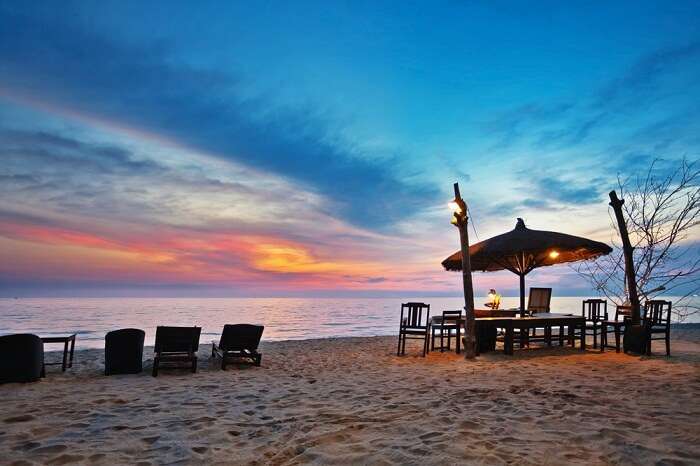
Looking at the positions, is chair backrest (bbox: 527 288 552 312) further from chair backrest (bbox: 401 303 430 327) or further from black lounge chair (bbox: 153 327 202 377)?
black lounge chair (bbox: 153 327 202 377)

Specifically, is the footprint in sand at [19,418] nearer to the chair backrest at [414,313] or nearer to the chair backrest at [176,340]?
the chair backrest at [176,340]

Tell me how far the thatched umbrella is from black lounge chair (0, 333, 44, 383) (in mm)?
8266

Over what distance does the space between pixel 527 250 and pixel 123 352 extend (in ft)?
26.6

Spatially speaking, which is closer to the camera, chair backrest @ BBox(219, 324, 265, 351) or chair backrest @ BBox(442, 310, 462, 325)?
chair backrest @ BBox(219, 324, 265, 351)

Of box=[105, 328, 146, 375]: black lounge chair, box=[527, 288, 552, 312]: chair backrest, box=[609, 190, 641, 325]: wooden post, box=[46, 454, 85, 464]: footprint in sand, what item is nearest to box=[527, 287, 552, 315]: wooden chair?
box=[527, 288, 552, 312]: chair backrest

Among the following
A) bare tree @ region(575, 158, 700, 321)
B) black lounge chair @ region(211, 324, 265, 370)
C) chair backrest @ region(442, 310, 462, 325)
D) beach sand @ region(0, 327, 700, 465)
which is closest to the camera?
beach sand @ region(0, 327, 700, 465)

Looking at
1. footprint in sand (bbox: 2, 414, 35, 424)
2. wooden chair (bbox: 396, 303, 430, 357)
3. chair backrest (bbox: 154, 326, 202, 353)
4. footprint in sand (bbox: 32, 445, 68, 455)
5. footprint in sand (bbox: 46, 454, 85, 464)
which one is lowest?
footprint in sand (bbox: 2, 414, 35, 424)

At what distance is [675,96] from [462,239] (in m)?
7.48

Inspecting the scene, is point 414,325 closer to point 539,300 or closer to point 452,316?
point 452,316

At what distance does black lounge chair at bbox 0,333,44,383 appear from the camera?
5.45 m

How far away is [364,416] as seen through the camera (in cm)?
381

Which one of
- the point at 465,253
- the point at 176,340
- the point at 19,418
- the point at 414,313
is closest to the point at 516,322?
the point at 465,253

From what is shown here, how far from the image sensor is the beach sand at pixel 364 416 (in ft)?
9.32

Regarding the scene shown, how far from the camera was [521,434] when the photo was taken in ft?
10.6
